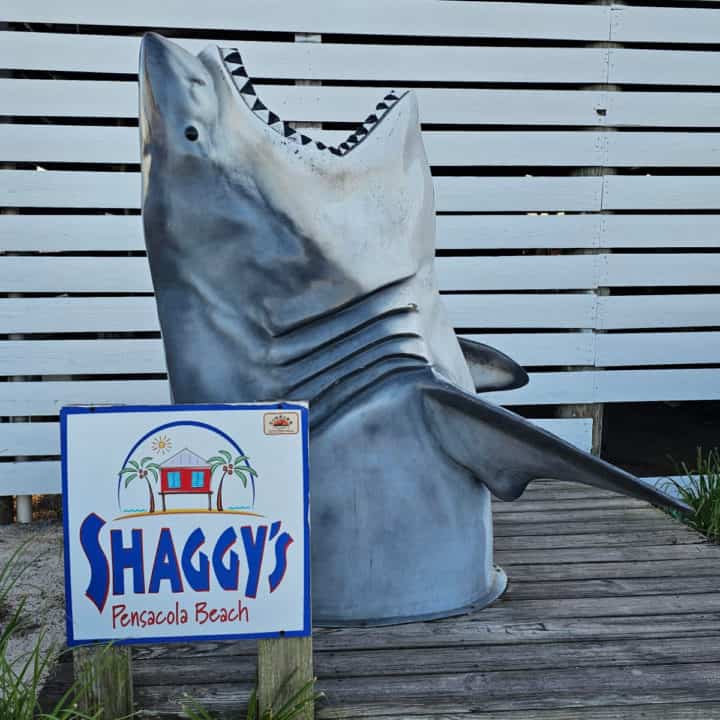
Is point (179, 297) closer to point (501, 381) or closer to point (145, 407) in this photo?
point (145, 407)

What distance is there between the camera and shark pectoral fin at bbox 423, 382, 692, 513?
1942 mm

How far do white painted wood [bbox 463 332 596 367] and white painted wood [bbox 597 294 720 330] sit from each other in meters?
0.15

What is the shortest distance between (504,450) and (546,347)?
2.35m

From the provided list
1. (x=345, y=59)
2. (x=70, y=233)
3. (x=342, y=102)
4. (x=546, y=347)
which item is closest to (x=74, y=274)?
(x=70, y=233)

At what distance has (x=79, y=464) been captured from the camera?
5.23 feet

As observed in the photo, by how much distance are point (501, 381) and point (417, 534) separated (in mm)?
1283

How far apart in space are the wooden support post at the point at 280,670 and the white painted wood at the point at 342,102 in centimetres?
295

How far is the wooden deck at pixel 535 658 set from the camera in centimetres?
180

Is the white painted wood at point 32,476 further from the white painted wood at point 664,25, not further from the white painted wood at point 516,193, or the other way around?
the white painted wood at point 664,25

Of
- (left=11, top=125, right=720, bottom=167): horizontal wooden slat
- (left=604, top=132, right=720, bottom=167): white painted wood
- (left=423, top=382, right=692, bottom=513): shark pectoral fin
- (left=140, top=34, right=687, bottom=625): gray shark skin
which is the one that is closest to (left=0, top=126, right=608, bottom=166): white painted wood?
(left=11, top=125, right=720, bottom=167): horizontal wooden slat

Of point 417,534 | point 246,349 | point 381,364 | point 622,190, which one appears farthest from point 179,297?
point 622,190

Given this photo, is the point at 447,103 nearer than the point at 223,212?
No

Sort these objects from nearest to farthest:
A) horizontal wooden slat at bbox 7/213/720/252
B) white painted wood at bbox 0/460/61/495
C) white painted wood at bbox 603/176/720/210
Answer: horizontal wooden slat at bbox 7/213/720/252 → white painted wood at bbox 0/460/61/495 → white painted wood at bbox 603/176/720/210

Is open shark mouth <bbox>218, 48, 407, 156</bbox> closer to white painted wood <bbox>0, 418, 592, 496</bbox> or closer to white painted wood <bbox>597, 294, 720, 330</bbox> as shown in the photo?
white painted wood <bbox>0, 418, 592, 496</bbox>
